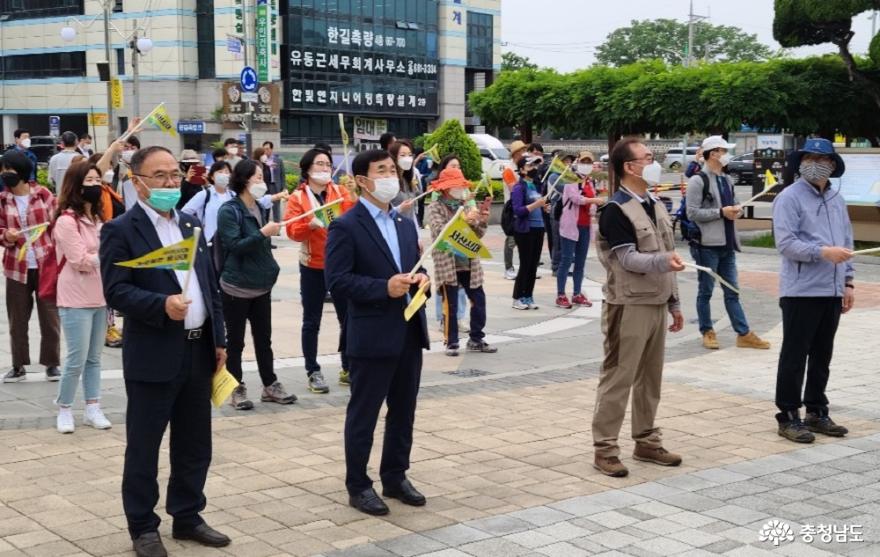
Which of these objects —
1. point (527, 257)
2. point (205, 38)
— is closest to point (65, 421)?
point (527, 257)

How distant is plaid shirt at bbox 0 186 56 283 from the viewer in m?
8.71

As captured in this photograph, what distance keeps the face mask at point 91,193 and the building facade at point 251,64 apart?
40644mm

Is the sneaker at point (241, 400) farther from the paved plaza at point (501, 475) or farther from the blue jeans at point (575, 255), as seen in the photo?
the blue jeans at point (575, 255)

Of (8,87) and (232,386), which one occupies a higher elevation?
(8,87)

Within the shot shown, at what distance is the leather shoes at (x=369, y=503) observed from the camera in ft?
19.1

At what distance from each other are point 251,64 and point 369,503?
45.8 meters

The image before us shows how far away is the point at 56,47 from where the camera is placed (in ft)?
200

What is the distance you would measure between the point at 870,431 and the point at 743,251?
13.0 m

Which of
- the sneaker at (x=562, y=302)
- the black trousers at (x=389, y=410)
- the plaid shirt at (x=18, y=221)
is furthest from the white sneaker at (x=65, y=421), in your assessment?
the sneaker at (x=562, y=302)

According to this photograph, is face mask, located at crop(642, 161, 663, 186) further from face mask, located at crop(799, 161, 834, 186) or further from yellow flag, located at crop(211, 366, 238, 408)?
yellow flag, located at crop(211, 366, 238, 408)

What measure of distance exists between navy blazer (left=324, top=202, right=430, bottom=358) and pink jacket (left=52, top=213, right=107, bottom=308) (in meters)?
2.41

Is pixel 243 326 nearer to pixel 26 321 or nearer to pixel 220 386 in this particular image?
pixel 26 321

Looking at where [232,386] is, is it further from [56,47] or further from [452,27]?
[452,27]

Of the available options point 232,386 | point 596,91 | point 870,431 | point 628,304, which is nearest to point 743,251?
point 596,91
